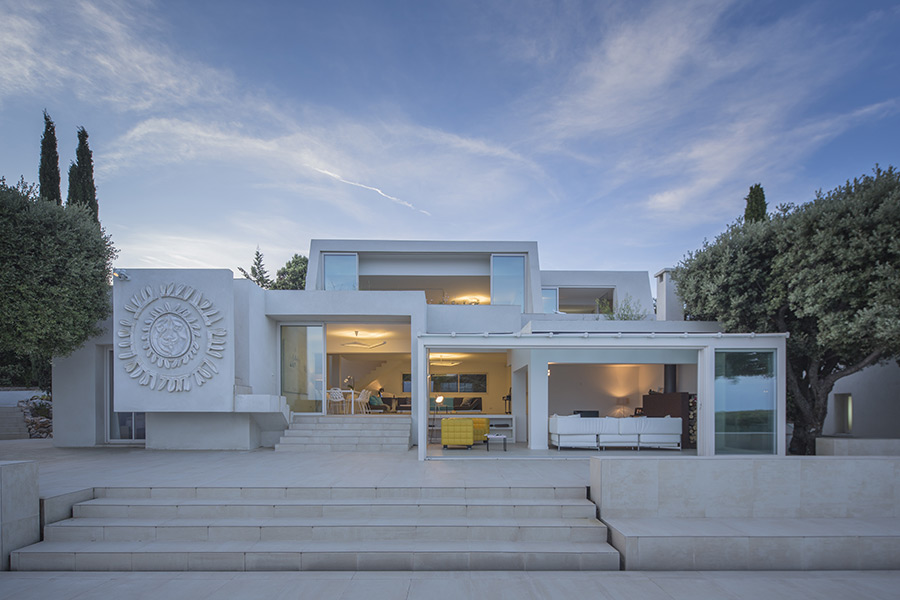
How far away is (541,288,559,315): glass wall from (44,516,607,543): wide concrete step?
15.3 meters

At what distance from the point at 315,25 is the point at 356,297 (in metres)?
6.35

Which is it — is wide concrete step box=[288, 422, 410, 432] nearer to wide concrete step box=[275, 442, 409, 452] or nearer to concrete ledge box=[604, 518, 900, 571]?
wide concrete step box=[275, 442, 409, 452]

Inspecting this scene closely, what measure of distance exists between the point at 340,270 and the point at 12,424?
454 inches

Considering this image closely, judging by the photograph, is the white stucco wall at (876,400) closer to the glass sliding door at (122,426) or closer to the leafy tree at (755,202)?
the leafy tree at (755,202)

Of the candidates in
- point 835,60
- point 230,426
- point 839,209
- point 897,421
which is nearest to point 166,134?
point 230,426

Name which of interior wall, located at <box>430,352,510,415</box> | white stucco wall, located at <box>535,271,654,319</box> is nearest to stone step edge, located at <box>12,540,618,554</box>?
interior wall, located at <box>430,352,510,415</box>

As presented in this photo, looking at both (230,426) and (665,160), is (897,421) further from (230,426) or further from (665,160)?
(230,426)

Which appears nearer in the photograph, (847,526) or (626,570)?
(626,570)

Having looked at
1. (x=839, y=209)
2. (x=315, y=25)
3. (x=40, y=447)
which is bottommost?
(x=40, y=447)

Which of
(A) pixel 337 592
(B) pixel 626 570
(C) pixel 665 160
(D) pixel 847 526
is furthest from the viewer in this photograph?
(C) pixel 665 160

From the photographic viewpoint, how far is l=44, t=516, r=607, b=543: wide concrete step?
6500 millimetres

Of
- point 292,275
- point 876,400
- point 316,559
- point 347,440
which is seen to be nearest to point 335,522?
point 316,559

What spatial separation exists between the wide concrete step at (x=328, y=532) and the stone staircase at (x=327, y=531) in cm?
1

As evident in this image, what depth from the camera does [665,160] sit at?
15.0m
